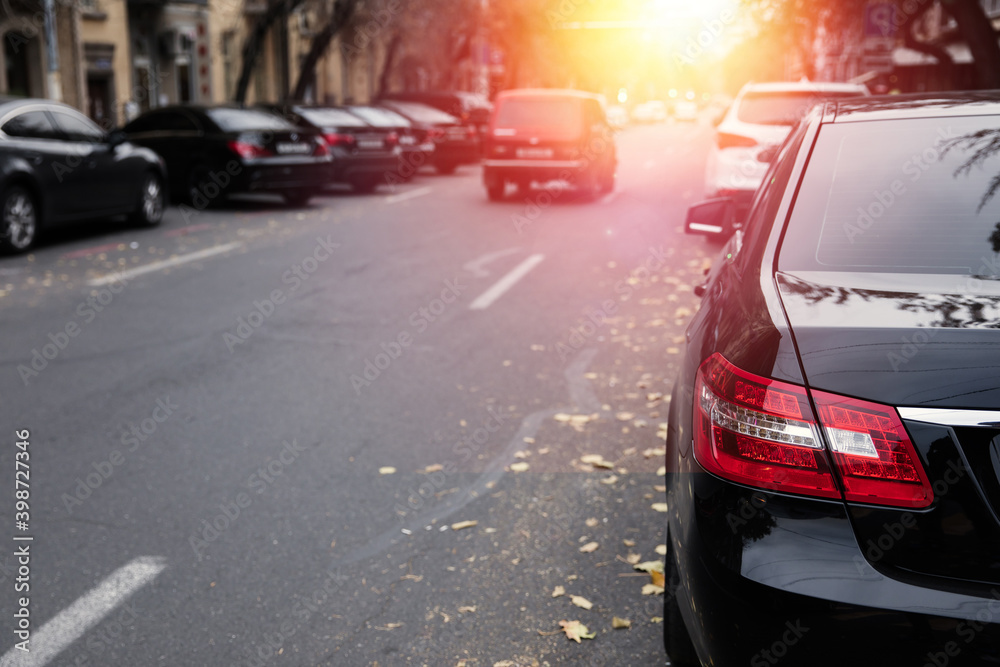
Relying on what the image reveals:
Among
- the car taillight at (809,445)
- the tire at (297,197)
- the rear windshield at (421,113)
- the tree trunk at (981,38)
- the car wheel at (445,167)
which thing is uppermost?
the tree trunk at (981,38)

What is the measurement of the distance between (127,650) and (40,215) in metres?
9.62

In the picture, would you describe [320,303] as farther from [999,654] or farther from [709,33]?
[709,33]

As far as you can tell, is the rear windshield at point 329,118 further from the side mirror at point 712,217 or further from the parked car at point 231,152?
the side mirror at point 712,217

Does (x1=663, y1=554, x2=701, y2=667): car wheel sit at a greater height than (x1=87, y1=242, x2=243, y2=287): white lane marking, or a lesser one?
greater

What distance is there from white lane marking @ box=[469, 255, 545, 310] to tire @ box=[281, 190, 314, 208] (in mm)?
6879

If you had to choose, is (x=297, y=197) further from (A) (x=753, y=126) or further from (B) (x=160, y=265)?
(A) (x=753, y=126)

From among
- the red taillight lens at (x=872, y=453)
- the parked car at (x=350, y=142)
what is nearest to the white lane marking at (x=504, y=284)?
the red taillight lens at (x=872, y=453)

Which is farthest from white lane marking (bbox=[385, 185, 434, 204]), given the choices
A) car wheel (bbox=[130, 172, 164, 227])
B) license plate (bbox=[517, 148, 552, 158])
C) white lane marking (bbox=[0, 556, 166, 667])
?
white lane marking (bbox=[0, 556, 166, 667])

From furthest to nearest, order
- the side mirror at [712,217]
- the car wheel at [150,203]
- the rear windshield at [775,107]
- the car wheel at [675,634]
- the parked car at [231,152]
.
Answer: the parked car at [231,152] → the car wheel at [150,203] → the rear windshield at [775,107] → the side mirror at [712,217] → the car wheel at [675,634]

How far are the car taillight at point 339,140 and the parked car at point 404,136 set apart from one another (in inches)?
32.5

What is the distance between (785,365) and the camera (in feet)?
7.23

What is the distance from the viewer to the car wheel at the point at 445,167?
80.9 feet

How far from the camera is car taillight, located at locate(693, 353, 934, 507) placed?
207 cm

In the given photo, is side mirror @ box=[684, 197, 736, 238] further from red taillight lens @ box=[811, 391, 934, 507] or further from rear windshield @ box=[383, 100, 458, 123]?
rear windshield @ box=[383, 100, 458, 123]
